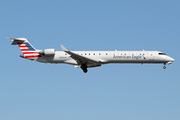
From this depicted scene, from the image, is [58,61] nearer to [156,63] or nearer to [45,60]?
[45,60]

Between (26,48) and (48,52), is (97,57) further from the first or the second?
(26,48)

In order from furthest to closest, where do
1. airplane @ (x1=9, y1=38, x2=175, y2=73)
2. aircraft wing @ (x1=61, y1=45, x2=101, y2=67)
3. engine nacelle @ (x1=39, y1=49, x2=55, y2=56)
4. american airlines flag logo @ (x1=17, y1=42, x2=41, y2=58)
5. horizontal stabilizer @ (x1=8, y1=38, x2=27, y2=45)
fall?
horizontal stabilizer @ (x1=8, y1=38, x2=27, y2=45) → american airlines flag logo @ (x1=17, y1=42, x2=41, y2=58) → engine nacelle @ (x1=39, y1=49, x2=55, y2=56) → airplane @ (x1=9, y1=38, x2=175, y2=73) → aircraft wing @ (x1=61, y1=45, x2=101, y2=67)

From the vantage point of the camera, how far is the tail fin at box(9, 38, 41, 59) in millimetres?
41344

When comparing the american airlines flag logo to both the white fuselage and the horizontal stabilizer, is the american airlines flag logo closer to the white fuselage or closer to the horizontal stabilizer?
the horizontal stabilizer

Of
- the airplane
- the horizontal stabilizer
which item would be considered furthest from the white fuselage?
the horizontal stabilizer

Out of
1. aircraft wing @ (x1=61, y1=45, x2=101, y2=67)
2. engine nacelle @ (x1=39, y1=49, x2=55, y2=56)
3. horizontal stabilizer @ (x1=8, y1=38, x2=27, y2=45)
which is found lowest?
aircraft wing @ (x1=61, y1=45, x2=101, y2=67)

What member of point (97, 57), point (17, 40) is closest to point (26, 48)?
point (17, 40)

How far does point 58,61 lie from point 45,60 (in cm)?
194

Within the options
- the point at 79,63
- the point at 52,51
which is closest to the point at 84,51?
the point at 79,63

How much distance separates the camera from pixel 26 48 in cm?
4178

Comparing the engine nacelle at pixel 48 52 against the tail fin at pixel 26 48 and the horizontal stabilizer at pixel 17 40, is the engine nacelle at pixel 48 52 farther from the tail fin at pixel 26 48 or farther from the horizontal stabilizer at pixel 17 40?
the horizontal stabilizer at pixel 17 40

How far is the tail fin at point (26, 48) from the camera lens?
41.3 meters

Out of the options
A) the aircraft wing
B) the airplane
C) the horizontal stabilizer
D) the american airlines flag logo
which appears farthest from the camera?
the horizontal stabilizer

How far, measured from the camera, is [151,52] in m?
39.9
